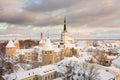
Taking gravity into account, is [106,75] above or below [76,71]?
below

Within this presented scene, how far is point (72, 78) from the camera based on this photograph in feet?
102

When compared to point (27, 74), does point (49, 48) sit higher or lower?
higher

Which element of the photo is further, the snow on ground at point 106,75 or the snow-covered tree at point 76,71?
the snow on ground at point 106,75

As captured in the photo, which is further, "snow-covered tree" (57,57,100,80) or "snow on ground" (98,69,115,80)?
"snow on ground" (98,69,115,80)

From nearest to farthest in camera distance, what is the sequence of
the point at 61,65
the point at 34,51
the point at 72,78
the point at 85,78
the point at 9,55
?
the point at 85,78
the point at 72,78
the point at 61,65
the point at 9,55
the point at 34,51

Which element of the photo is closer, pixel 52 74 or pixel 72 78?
pixel 72 78

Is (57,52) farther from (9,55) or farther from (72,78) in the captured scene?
(72,78)

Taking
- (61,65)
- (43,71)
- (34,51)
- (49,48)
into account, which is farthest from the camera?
(34,51)

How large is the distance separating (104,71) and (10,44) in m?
35.9

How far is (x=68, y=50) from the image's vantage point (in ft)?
218

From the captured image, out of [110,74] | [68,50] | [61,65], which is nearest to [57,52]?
[68,50]

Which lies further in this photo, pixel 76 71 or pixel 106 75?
pixel 76 71

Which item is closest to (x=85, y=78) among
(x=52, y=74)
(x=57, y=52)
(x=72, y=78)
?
(x=72, y=78)

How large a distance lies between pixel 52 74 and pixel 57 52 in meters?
24.8
